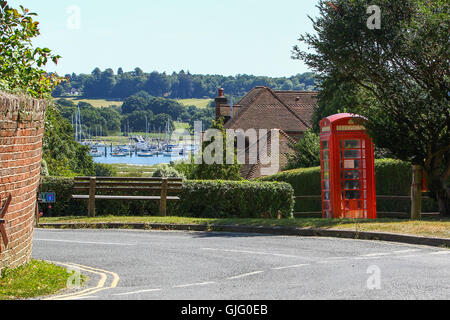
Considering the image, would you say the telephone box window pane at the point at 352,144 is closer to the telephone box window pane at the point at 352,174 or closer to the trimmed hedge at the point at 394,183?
the telephone box window pane at the point at 352,174

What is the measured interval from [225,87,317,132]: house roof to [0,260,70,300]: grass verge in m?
52.9

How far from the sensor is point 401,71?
68.0 feet

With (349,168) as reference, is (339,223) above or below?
below

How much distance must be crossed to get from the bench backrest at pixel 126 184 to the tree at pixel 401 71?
589cm

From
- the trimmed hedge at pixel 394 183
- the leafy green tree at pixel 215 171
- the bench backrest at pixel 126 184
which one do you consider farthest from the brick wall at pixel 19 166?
the leafy green tree at pixel 215 171

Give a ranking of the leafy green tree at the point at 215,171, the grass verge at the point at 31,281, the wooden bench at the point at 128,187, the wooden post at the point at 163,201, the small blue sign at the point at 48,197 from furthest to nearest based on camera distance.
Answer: the leafy green tree at the point at 215,171
the small blue sign at the point at 48,197
the wooden bench at the point at 128,187
the wooden post at the point at 163,201
the grass verge at the point at 31,281

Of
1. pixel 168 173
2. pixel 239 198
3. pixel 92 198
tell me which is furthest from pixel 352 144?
pixel 168 173

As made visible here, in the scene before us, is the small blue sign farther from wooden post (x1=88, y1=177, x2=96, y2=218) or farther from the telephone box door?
the telephone box door

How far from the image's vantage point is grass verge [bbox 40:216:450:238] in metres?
15.4

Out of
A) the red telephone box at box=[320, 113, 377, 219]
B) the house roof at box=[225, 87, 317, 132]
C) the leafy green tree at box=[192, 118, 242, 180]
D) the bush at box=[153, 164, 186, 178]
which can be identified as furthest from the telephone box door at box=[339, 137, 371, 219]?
the house roof at box=[225, 87, 317, 132]

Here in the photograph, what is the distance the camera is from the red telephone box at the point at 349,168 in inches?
821

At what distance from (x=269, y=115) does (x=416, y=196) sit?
46522 mm

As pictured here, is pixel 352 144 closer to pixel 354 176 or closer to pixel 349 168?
pixel 349 168

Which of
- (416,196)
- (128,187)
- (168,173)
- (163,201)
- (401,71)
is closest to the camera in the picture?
(416,196)
